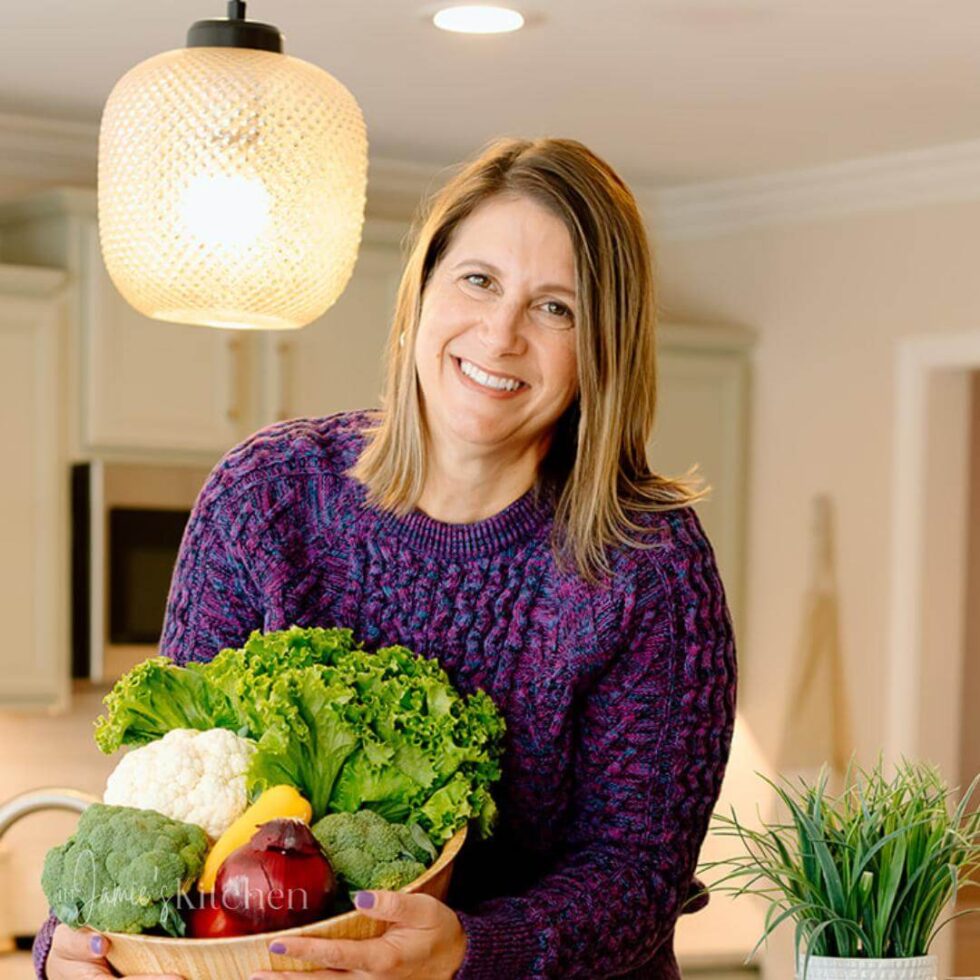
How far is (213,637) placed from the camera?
5.65 feet

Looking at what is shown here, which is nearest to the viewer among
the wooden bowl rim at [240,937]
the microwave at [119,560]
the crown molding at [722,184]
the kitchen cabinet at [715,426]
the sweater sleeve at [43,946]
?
the wooden bowl rim at [240,937]

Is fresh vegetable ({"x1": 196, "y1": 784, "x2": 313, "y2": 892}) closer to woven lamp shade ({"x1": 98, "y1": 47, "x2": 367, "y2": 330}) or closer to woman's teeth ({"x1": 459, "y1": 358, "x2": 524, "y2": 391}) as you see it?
woman's teeth ({"x1": 459, "y1": 358, "x2": 524, "y2": 391})

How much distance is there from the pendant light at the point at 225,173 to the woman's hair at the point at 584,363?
0.83 feet

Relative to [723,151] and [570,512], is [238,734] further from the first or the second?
[723,151]

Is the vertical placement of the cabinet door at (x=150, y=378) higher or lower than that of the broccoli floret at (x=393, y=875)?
higher

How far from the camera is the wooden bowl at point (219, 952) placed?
130 centimetres

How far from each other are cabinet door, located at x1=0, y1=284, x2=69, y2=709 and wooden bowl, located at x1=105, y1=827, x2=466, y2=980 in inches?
115

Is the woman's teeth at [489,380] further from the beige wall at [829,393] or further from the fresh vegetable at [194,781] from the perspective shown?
the beige wall at [829,393]

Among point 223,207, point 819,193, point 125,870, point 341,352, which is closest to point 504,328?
point 223,207

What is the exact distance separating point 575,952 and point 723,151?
325 cm

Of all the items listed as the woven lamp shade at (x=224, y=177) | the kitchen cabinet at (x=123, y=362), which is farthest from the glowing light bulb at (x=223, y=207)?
the kitchen cabinet at (x=123, y=362)

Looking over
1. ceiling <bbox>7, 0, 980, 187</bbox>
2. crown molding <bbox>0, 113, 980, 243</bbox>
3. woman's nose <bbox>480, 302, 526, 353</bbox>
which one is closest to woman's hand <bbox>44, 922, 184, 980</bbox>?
woman's nose <bbox>480, 302, 526, 353</bbox>

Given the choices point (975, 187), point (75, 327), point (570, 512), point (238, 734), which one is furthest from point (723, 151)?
point (238, 734)

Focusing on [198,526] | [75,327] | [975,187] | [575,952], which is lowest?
[575,952]
